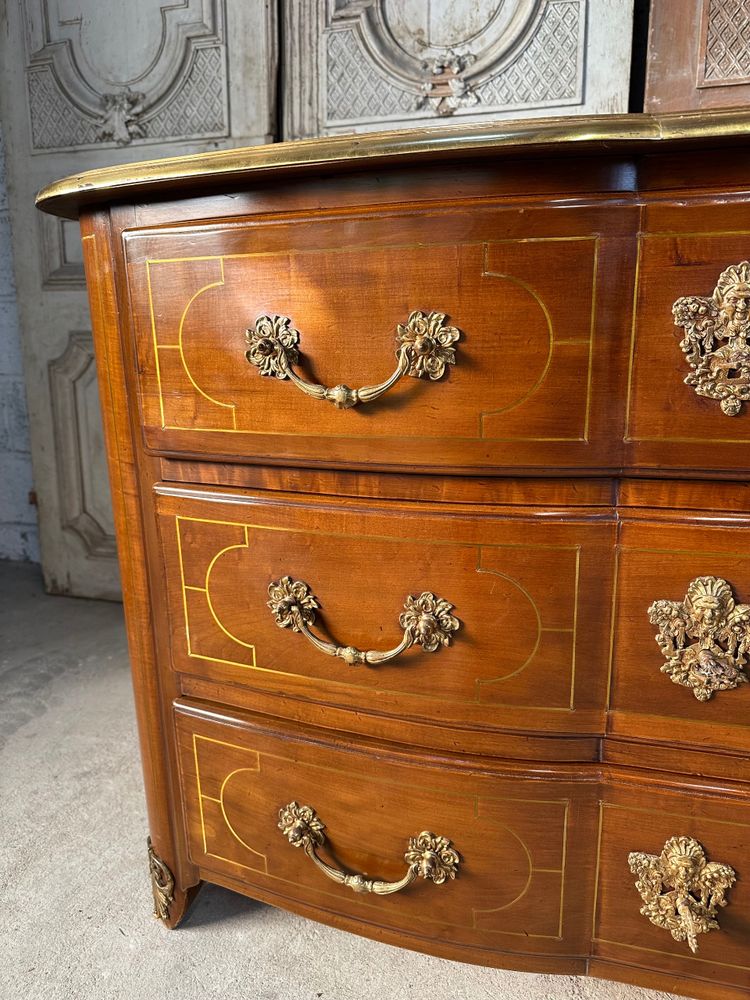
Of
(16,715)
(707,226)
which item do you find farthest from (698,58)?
(16,715)

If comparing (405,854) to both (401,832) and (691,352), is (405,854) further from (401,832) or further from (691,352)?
(691,352)

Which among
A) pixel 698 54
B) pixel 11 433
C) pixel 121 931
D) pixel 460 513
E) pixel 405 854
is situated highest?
pixel 698 54

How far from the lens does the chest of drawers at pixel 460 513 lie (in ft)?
2.00

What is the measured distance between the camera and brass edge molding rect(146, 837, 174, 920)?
0.96 meters

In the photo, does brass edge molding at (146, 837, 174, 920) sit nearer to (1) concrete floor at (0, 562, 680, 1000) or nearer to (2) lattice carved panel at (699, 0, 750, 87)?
(1) concrete floor at (0, 562, 680, 1000)

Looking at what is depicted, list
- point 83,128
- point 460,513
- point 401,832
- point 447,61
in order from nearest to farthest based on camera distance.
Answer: point 460,513
point 401,832
point 447,61
point 83,128

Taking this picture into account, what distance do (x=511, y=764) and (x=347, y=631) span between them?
210 mm

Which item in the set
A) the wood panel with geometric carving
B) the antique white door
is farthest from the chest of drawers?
the antique white door

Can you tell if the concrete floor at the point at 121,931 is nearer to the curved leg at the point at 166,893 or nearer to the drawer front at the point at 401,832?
the curved leg at the point at 166,893

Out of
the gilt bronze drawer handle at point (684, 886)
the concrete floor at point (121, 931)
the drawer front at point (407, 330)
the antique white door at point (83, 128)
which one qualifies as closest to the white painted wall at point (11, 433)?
the antique white door at point (83, 128)

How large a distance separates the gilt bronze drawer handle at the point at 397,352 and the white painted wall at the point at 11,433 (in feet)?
5.53

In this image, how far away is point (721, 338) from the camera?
0.60 metres

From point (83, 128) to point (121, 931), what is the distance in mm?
1705

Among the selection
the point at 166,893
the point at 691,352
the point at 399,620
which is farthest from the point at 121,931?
the point at 691,352
